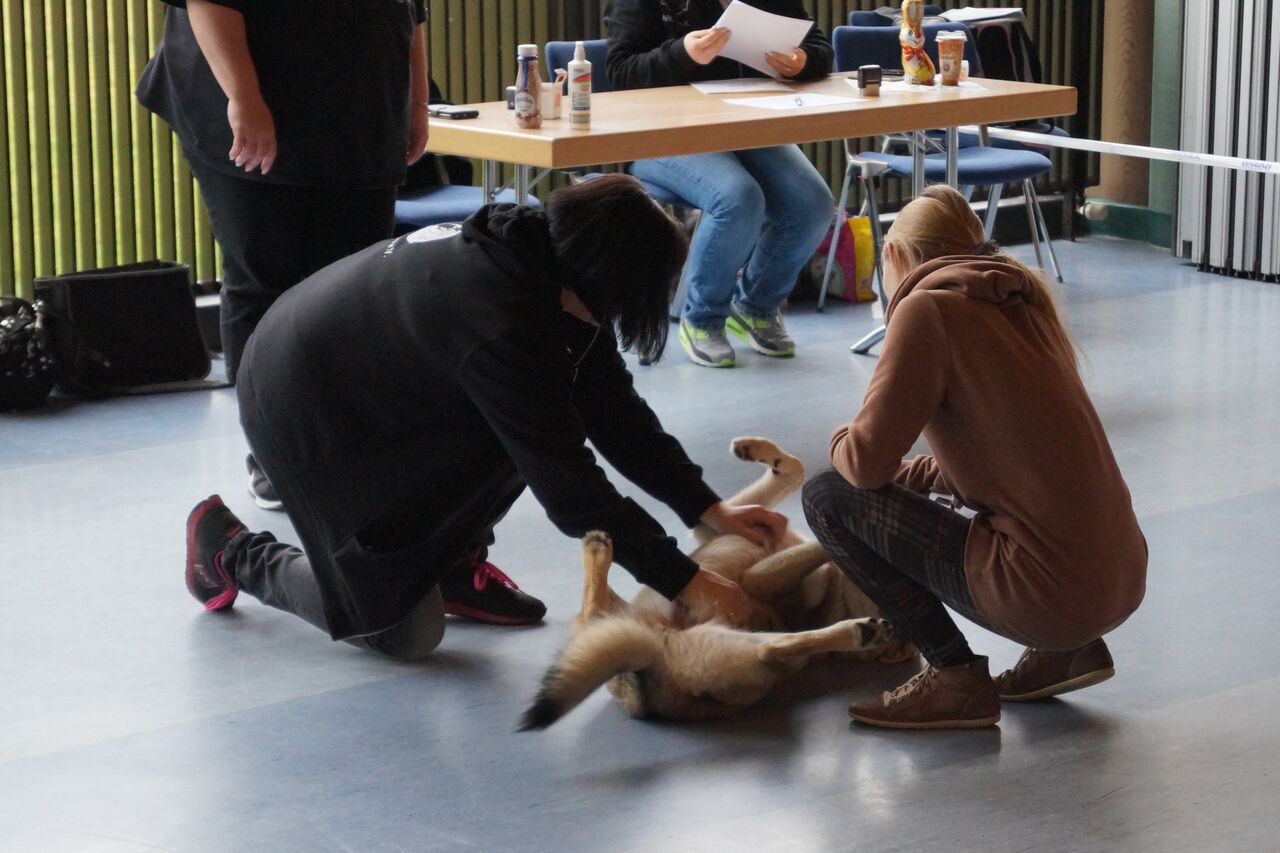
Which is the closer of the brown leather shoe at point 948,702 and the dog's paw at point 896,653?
the brown leather shoe at point 948,702

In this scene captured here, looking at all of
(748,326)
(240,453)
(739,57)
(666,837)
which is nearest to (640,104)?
(739,57)

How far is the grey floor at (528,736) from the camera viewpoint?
2180mm

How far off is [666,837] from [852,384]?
2.55 meters

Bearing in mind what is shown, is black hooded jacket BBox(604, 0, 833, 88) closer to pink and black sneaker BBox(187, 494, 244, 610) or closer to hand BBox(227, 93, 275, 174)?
hand BBox(227, 93, 275, 174)

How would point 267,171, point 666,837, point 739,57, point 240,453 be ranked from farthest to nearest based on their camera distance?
point 739,57 → point 240,453 → point 267,171 → point 666,837

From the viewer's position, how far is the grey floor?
218 centimetres

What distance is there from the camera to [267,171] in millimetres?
3145

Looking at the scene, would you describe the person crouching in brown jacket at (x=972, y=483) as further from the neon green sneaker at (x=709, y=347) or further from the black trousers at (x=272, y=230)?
the neon green sneaker at (x=709, y=347)

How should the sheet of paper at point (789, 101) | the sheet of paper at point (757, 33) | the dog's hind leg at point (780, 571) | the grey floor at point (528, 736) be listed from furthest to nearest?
the sheet of paper at point (757, 33), the sheet of paper at point (789, 101), the dog's hind leg at point (780, 571), the grey floor at point (528, 736)

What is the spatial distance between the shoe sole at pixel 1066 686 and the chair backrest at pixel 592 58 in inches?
112

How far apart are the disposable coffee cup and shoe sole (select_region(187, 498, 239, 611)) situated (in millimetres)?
2659

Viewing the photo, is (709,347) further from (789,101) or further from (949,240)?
(949,240)

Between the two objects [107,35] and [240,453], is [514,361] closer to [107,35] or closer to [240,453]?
[240,453]

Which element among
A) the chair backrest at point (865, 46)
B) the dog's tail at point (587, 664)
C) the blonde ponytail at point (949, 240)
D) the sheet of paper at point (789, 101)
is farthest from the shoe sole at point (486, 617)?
the chair backrest at point (865, 46)
